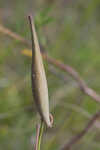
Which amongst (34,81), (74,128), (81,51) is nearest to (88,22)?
(81,51)

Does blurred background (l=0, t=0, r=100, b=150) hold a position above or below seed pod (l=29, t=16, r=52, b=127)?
below

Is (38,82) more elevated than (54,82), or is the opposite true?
(38,82)

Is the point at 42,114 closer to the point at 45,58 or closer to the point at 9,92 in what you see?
the point at 45,58

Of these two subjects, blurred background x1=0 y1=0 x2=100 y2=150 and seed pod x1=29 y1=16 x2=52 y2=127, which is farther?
blurred background x1=0 y1=0 x2=100 y2=150

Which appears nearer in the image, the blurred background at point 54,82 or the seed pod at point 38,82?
the seed pod at point 38,82

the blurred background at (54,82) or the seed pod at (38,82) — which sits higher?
the seed pod at (38,82)

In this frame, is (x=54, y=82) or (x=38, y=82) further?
(x=54, y=82)

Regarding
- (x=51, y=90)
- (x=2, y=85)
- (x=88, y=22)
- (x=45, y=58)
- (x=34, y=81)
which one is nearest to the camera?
(x=34, y=81)

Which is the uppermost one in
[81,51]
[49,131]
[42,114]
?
[42,114]
